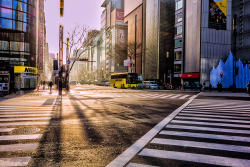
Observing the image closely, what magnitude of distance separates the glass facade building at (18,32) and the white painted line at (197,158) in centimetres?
4352

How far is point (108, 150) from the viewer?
421cm

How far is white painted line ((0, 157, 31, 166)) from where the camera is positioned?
3477mm

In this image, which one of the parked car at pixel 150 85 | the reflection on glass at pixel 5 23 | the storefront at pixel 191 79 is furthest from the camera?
the parked car at pixel 150 85

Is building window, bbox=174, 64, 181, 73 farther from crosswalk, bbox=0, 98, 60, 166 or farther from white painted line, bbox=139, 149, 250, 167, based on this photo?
white painted line, bbox=139, 149, 250, 167

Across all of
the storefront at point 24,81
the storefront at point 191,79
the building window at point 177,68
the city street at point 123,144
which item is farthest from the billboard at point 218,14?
the city street at point 123,144

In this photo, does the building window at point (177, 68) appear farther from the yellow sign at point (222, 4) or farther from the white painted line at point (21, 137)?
the white painted line at point (21, 137)

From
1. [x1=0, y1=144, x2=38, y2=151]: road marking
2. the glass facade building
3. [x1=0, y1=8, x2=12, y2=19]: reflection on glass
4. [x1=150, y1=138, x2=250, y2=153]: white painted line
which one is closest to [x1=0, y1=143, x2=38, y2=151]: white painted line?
[x1=0, y1=144, x2=38, y2=151]: road marking

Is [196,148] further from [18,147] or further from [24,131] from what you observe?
[24,131]

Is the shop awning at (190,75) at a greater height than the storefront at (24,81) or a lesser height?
greater

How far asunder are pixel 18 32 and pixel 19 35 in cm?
66

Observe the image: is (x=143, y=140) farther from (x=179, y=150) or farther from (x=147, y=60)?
(x=147, y=60)

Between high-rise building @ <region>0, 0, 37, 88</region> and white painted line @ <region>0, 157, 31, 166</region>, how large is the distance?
122ft

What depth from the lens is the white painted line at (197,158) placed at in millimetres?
3553

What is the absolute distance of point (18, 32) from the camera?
41.5 metres
